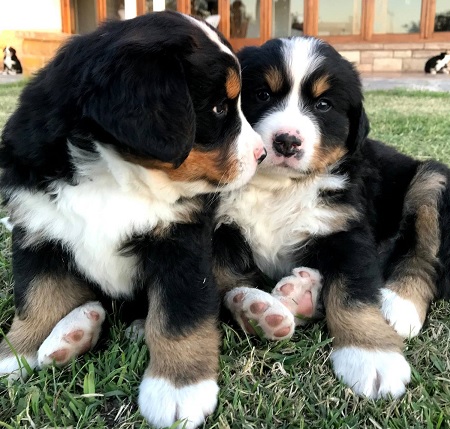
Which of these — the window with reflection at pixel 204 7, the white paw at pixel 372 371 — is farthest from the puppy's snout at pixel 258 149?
the window with reflection at pixel 204 7

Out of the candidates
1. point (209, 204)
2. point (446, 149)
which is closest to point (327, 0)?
point (446, 149)

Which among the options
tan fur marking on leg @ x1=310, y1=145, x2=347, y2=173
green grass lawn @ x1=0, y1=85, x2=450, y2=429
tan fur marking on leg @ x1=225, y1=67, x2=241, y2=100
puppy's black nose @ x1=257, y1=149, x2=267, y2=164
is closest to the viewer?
green grass lawn @ x1=0, y1=85, x2=450, y2=429

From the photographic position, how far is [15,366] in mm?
1870

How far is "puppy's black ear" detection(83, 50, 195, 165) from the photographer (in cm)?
162

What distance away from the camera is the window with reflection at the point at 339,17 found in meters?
13.6

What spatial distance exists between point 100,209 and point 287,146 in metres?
0.75

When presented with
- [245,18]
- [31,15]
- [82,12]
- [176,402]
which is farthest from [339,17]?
[176,402]

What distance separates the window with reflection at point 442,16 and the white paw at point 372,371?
13405 mm

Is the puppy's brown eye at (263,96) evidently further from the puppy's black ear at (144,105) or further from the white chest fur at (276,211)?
the puppy's black ear at (144,105)

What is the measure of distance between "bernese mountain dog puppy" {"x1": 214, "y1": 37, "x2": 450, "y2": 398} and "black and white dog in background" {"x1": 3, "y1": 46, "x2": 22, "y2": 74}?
473 inches

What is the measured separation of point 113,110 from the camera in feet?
5.32

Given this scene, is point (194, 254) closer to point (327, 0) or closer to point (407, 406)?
point (407, 406)

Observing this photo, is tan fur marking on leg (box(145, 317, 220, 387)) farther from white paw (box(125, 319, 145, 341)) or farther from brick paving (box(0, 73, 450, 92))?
brick paving (box(0, 73, 450, 92))

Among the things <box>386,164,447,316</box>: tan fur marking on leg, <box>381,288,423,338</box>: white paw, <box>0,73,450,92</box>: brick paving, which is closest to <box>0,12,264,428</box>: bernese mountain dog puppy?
<box>381,288,423,338</box>: white paw
